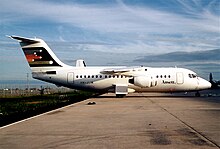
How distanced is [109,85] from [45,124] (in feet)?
77.6

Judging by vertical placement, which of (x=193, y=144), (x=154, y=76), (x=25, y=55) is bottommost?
(x=193, y=144)

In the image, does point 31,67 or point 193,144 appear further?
point 31,67

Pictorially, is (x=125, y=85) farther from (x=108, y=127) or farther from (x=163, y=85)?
(x=108, y=127)

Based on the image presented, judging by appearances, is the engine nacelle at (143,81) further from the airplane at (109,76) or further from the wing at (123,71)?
the wing at (123,71)

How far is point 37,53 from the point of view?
34.9 metres

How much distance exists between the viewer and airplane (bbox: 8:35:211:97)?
3509 cm

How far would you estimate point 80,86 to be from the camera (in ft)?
119

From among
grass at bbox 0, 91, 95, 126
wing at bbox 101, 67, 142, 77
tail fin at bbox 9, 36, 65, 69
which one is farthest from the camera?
wing at bbox 101, 67, 142, 77

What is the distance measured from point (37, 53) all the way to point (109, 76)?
7.67 metres

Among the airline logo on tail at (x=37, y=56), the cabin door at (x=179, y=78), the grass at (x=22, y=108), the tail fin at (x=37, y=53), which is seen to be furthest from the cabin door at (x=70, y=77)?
the cabin door at (x=179, y=78)

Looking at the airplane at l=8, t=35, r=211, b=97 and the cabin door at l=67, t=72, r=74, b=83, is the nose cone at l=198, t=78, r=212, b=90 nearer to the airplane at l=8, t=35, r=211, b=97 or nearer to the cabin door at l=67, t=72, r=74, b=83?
the airplane at l=8, t=35, r=211, b=97

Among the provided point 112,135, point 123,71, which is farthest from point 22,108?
point 123,71

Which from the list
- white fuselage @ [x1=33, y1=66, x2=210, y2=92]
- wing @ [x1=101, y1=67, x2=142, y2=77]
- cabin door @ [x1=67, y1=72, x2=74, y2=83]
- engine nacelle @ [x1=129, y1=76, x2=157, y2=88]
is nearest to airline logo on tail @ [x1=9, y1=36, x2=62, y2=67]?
white fuselage @ [x1=33, y1=66, x2=210, y2=92]

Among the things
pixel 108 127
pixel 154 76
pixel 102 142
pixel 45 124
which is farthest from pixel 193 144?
pixel 154 76
